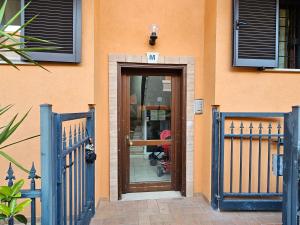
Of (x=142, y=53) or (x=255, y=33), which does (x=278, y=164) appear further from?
(x=142, y=53)

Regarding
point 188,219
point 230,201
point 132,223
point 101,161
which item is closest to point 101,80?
point 101,161

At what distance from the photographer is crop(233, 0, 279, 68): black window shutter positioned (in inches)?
127

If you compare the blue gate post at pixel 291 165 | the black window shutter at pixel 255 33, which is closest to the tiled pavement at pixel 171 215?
the blue gate post at pixel 291 165

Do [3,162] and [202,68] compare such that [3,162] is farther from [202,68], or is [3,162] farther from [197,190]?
[202,68]

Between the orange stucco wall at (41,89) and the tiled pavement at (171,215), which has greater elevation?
the orange stucco wall at (41,89)

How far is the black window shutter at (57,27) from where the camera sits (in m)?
2.89

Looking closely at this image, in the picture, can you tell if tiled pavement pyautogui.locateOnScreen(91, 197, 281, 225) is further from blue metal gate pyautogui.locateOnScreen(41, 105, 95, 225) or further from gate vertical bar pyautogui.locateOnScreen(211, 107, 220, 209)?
blue metal gate pyautogui.locateOnScreen(41, 105, 95, 225)

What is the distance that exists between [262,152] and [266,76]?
112 cm

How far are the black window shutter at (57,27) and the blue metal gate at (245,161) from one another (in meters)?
2.15

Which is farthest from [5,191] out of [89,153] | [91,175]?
[91,175]

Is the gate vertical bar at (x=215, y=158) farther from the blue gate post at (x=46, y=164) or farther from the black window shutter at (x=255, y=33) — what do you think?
the blue gate post at (x=46, y=164)

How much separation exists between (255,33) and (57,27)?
107 inches

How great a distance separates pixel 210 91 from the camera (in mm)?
3451

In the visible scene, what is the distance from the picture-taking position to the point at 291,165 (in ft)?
5.33
